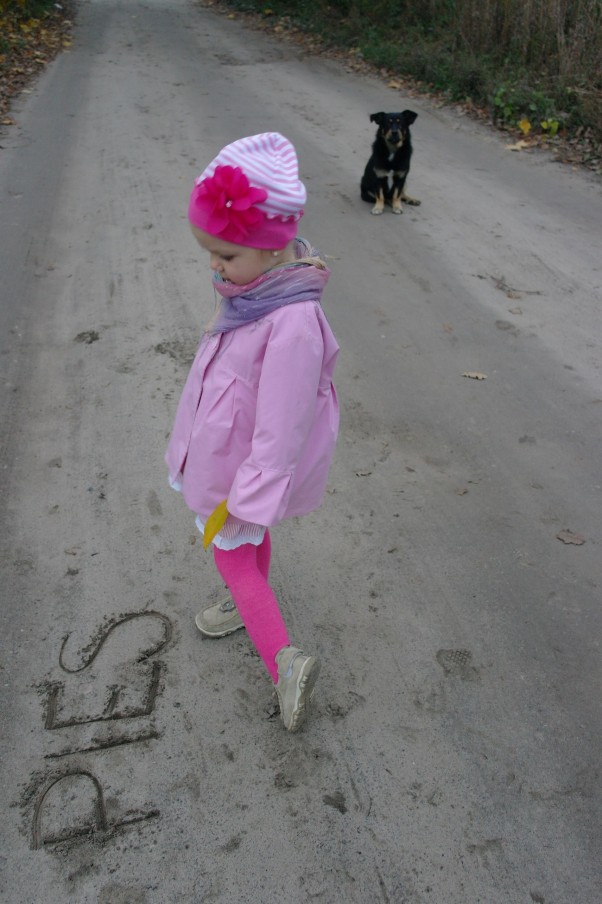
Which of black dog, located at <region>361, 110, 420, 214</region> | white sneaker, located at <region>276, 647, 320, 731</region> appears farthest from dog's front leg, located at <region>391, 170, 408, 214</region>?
white sneaker, located at <region>276, 647, 320, 731</region>

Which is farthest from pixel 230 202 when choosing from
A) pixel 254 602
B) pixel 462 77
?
pixel 462 77

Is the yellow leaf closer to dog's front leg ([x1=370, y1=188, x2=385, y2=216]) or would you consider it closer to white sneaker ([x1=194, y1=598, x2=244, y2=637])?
white sneaker ([x1=194, y1=598, x2=244, y2=637])

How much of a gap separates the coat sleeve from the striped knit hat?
0.71ft

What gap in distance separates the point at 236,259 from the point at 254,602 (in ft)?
3.31

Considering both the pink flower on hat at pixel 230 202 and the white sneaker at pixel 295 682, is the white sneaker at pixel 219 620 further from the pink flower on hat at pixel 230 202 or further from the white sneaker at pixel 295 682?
the pink flower on hat at pixel 230 202

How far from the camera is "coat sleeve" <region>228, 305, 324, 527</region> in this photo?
1954 mm

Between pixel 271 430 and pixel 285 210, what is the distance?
22.4 inches

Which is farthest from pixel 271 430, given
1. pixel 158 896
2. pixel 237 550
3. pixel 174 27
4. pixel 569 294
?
pixel 174 27

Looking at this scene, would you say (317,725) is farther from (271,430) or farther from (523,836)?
(271,430)

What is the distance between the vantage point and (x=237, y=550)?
230cm

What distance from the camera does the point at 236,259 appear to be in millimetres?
1967

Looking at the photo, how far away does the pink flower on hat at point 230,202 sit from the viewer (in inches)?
72.4

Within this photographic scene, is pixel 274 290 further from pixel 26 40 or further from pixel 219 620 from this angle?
pixel 26 40

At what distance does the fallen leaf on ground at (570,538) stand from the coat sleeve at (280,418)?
5.50 ft
